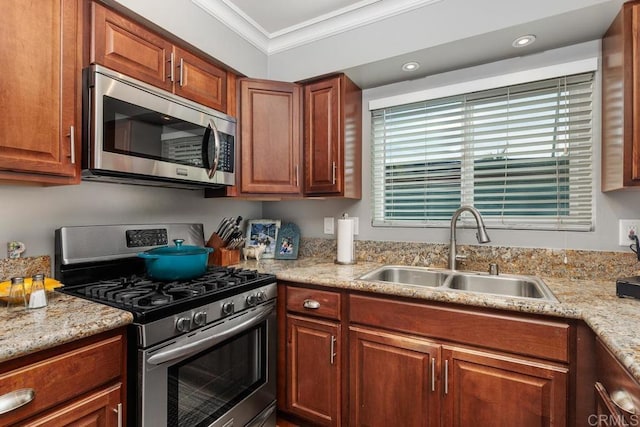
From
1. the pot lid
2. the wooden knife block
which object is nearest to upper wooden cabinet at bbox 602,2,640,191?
the pot lid

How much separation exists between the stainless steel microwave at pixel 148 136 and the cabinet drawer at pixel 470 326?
3.64ft

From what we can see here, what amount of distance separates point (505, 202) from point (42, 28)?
2329 millimetres

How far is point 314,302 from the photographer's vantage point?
1678 mm

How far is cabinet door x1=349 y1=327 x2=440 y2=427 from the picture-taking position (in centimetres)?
141

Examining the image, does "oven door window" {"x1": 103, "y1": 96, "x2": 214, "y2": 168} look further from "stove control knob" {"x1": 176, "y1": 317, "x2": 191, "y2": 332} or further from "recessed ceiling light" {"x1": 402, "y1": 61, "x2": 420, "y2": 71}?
"recessed ceiling light" {"x1": 402, "y1": 61, "x2": 420, "y2": 71}

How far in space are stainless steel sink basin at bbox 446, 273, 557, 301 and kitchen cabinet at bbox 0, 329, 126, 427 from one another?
1498 millimetres

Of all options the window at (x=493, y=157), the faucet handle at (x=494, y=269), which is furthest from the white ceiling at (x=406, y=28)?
the faucet handle at (x=494, y=269)

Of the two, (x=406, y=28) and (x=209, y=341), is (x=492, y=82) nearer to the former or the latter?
(x=406, y=28)

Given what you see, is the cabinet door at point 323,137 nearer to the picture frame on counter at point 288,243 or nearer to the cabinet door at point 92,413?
the picture frame on counter at point 288,243

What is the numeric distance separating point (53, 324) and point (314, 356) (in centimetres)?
115

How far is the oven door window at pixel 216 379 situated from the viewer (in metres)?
1.25

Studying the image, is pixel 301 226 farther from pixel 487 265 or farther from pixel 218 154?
pixel 487 265

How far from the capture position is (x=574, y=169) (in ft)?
5.61

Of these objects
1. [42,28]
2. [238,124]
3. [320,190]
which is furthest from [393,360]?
[42,28]
